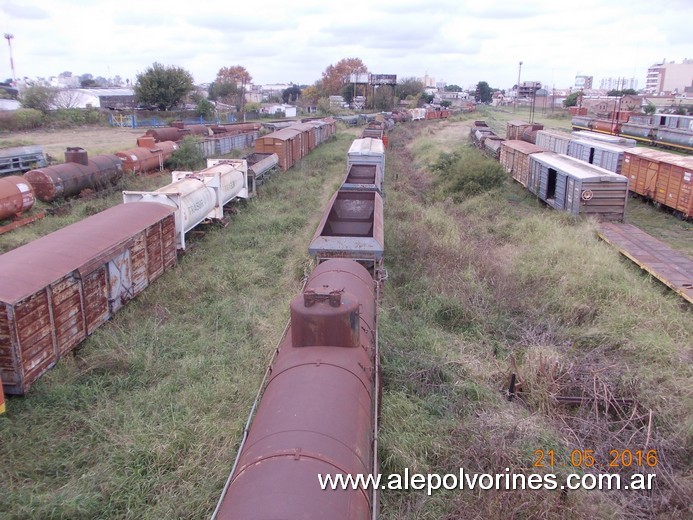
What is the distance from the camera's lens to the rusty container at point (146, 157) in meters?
23.1

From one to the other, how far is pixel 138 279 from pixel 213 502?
6.89 meters

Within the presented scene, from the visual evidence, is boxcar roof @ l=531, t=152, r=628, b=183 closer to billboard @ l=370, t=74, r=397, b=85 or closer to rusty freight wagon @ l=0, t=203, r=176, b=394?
rusty freight wagon @ l=0, t=203, r=176, b=394

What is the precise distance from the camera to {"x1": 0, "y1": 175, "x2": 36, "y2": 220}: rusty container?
53.5 ft

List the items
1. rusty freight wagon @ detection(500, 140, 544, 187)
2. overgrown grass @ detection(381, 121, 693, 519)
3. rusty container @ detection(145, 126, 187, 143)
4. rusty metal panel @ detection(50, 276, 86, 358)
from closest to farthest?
overgrown grass @ detection(381, 121, 693, 519)
rusty metal panel @ detection(50, 276, 86, 358)
rusty freight wagon @ detection(500, 140, 544, 187)
rusty container @ detection(145, 126, 187, 143)

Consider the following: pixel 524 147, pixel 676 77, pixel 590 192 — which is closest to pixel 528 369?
pixel 590 192

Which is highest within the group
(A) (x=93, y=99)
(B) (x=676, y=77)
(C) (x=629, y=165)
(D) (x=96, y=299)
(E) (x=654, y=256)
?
(B) (x=676, y=77)

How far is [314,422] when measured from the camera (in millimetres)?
4504

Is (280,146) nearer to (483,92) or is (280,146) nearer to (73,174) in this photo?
(73,174)

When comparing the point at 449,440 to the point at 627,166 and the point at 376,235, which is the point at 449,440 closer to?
the point at 376,235

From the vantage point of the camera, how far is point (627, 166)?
934 inches

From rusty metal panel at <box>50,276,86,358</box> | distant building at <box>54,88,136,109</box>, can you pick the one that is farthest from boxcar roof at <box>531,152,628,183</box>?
distant building at <box>54,88,136,109</box>

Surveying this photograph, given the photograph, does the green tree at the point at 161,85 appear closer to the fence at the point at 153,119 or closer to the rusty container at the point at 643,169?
the fence at the point at 153,119

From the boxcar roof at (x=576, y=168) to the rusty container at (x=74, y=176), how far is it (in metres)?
18.2

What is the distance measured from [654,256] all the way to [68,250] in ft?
44.2
